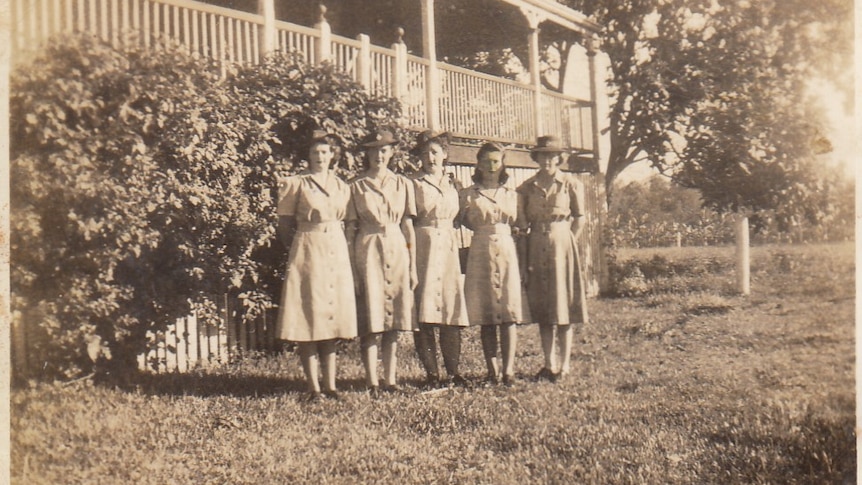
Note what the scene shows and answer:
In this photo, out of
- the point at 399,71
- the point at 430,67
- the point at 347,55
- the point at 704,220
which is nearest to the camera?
the point at 704,220

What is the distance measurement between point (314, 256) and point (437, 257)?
35.1 inches

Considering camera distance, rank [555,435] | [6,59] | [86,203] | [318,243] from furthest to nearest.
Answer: [318,243]
[555,435]
[86,203]
[6,59]

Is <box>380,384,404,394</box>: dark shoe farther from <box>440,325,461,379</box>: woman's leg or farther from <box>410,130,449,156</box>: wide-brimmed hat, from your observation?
<box>410,130,449,156</box>: wide-brimmed hat

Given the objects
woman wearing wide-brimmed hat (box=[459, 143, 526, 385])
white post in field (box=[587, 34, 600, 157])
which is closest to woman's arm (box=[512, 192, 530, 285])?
woman wearing wide-brimmed hat (box=[459, 143, 526, 385])

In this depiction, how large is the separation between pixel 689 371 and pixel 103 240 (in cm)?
393

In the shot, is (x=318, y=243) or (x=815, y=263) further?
(x=318, y=243)

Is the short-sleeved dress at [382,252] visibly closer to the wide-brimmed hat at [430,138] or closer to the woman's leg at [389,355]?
the woman's leg at [389,355]

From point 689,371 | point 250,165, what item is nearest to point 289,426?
point 250,165

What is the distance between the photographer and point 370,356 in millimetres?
4410

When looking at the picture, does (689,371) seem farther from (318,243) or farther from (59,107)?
(59,107)

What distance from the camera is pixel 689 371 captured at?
476 cm

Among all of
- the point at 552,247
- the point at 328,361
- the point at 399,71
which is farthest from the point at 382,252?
the point at 399,71

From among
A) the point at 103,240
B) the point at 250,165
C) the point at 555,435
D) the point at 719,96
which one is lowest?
the point at 555,435

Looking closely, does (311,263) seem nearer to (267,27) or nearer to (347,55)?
(267,27)
